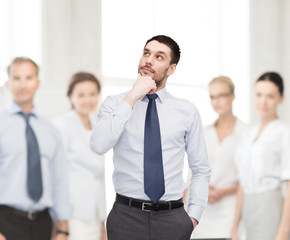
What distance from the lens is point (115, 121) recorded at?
6.20ft

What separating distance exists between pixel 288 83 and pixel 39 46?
2808 mm

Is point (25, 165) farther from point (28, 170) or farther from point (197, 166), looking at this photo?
point (197, 166)

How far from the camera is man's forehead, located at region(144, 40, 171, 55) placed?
6.77 feet

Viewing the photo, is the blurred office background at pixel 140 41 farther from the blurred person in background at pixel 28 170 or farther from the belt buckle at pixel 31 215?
the belt buckle at pixel 31 215

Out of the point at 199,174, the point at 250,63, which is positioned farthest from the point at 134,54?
the point at 199,174

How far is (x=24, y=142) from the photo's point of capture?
3285 millimetres

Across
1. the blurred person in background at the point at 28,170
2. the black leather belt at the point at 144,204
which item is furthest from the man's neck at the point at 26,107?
the black leather belt at the point at 144,204

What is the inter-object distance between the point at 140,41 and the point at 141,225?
2922 mm

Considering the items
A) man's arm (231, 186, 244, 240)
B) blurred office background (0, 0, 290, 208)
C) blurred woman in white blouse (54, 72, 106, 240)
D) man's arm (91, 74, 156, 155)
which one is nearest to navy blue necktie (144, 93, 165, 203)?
man's arm (91, 74, 156, 155)

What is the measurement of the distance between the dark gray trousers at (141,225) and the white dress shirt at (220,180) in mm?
2195

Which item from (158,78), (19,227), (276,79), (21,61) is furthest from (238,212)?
(158,78)

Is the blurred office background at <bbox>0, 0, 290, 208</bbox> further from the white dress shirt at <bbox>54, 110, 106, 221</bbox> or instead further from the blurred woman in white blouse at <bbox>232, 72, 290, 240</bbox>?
the blurred woman in white blouse at <bbox>232, 72, 290, 240</bbox>

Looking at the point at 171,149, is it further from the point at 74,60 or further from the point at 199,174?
the point at 74,60

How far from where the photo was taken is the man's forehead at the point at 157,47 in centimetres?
206
